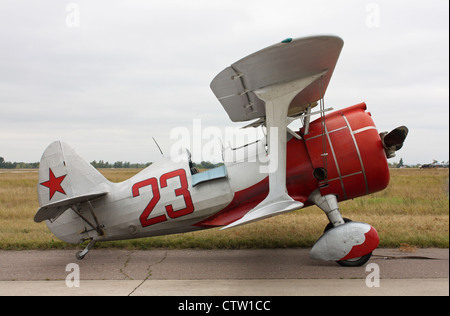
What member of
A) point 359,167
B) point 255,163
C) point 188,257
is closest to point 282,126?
point 255,163

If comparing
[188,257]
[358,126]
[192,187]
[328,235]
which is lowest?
[188,257]

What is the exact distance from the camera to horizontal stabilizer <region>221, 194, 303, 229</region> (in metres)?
6.25

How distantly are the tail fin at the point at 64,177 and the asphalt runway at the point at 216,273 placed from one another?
4.25 ft

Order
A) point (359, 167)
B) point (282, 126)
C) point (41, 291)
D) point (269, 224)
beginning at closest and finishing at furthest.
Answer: point (41, 291) < point (282, 126) < point (359, 167) < point (269, 224)

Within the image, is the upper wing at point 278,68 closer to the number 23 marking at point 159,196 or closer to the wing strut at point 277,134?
Answer: the wing strut at point 277,134

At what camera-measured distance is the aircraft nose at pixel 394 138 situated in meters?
7.11

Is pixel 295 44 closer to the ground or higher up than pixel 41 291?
higher up

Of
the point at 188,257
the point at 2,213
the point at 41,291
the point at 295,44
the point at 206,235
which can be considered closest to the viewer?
the point at 295,44

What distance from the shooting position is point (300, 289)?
5699mm

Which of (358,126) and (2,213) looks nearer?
(358,126)

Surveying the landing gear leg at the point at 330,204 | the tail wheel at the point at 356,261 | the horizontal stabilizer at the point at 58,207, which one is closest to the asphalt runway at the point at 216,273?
the tail wheel at the point at 356,261

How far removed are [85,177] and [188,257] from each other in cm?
255

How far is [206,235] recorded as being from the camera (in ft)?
32.4

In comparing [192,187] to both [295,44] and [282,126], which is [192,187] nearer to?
[282,126]
